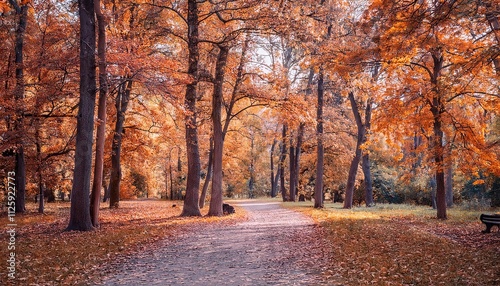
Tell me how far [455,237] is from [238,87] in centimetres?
1097

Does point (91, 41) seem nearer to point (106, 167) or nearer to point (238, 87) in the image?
point (238, 87)

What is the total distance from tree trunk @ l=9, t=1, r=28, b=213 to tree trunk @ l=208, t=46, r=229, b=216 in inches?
305

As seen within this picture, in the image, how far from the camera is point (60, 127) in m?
18.6

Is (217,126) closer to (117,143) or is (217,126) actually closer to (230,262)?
(117,143)

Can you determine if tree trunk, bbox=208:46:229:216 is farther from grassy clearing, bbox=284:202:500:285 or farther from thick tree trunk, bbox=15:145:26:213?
thick tree trunk, bbox=15:145:26:213

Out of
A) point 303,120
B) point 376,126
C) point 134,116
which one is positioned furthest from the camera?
point 134,116

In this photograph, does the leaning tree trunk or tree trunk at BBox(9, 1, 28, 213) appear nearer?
the leaning tree trunk

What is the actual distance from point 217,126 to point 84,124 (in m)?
6.79

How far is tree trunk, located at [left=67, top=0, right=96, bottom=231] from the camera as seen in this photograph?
41.1ft

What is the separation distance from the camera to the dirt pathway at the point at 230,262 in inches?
278

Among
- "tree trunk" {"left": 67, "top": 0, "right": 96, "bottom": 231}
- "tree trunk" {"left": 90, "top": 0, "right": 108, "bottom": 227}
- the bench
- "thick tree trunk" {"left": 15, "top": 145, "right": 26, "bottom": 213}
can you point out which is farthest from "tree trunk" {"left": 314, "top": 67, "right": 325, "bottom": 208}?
"thick tree trunk" {"left": 15, "top": 145, "right": 26, "bottom": 213}

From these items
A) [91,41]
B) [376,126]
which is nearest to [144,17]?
[91,41]

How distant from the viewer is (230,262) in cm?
843

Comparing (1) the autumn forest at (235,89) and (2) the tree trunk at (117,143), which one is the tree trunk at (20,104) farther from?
(2) the tree trunk at (117,143)
